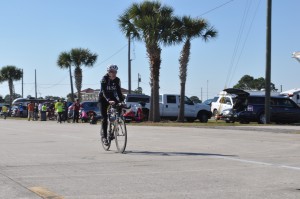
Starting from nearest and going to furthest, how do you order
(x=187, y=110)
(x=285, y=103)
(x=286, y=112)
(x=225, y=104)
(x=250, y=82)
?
(x=286, y=112) < (x=285, y=103) < (x=225, y=104) < (x=187, y=110) < (x=250, y=82)

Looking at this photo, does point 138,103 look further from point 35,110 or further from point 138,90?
point 138,90

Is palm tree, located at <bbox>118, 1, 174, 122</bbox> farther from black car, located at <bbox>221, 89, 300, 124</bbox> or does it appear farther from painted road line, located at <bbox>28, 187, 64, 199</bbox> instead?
painted road line, located at <bbox>28, 187, 64, 199</bbox>

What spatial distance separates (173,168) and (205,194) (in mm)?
2252

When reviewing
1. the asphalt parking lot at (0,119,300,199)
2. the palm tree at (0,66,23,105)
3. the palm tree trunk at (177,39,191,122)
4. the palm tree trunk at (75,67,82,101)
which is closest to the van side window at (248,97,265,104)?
the palm tree trunk at (177,39,191,122)

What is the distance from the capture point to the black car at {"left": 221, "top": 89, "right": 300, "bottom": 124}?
92.6ft

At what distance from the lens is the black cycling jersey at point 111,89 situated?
11.1 meters

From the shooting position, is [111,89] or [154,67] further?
[154,67]

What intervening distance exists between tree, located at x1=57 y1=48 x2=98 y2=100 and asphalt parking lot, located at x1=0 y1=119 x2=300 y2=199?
42.1m

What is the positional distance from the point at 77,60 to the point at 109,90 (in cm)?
4367

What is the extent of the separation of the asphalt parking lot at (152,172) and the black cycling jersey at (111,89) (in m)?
1.17

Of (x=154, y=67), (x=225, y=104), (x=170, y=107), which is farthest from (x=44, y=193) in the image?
(x=170, y=107)

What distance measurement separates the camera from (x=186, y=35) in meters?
32.6

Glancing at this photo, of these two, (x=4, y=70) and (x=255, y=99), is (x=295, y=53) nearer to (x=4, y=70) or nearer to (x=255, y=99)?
(x=255, y=99)

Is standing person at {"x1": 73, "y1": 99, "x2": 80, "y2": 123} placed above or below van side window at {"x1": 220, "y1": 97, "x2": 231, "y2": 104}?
below
